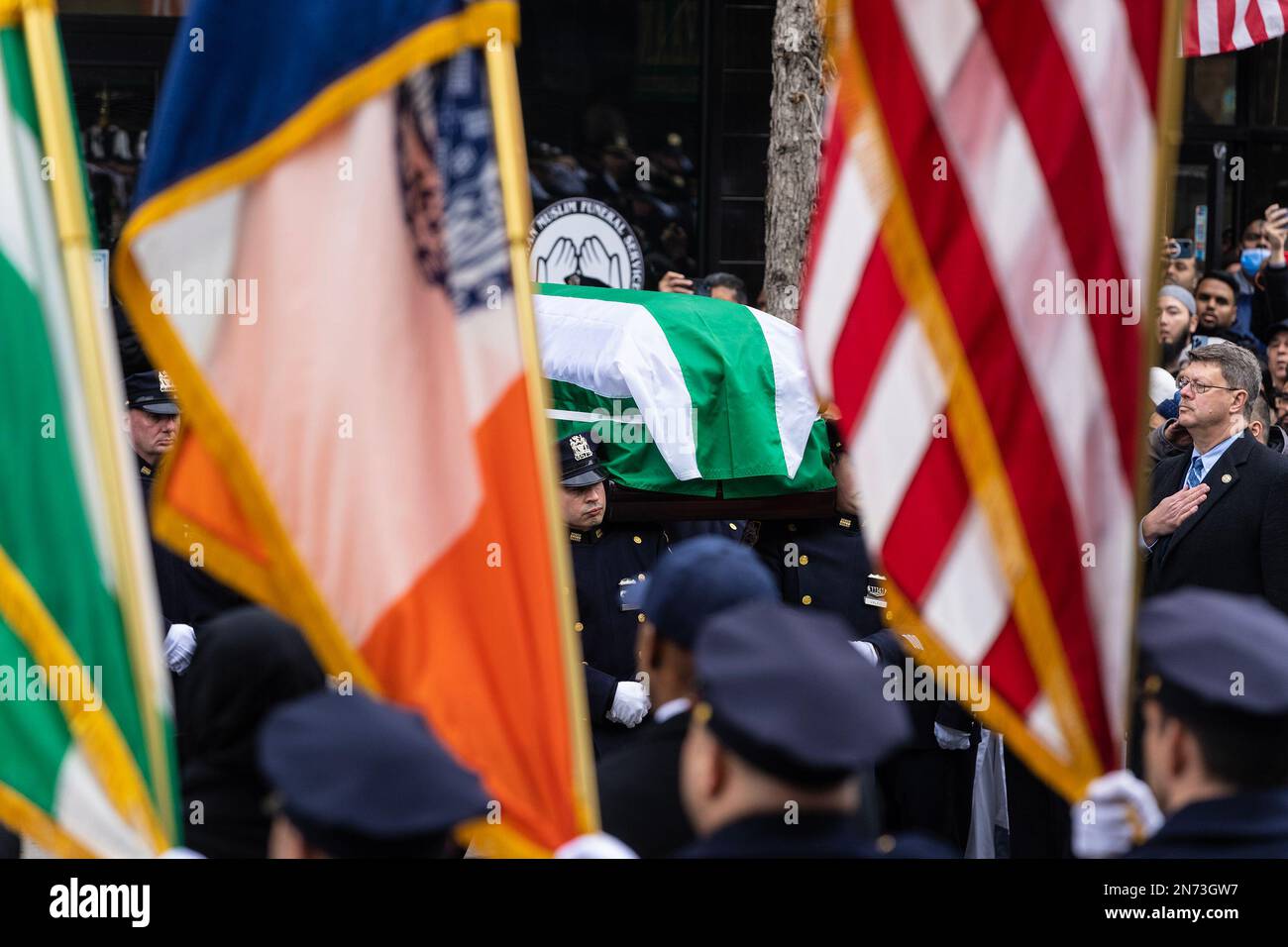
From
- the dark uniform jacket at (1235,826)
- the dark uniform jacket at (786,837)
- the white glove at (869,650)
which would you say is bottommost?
the white glove at (869,650)

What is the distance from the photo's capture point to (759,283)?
11.9 meters

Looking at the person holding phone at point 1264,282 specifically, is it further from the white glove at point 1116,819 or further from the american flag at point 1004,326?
the white glove at point 1116,819

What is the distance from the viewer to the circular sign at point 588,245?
1124 cm

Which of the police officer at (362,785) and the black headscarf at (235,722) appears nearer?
the police officer at (362,785)

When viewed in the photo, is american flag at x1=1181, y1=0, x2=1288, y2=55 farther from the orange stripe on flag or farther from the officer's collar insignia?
the orange stripe on flag

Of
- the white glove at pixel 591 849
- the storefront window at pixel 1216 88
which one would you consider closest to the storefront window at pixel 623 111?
the storefront window at pixel 1216 88

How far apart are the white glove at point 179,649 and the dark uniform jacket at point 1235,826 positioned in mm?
3322

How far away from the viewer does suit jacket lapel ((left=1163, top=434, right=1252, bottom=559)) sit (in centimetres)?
614

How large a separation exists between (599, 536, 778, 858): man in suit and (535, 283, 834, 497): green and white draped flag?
9.13 ft

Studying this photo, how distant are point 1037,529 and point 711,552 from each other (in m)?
0.63

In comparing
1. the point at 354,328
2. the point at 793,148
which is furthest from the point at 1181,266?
the point at 354,328
